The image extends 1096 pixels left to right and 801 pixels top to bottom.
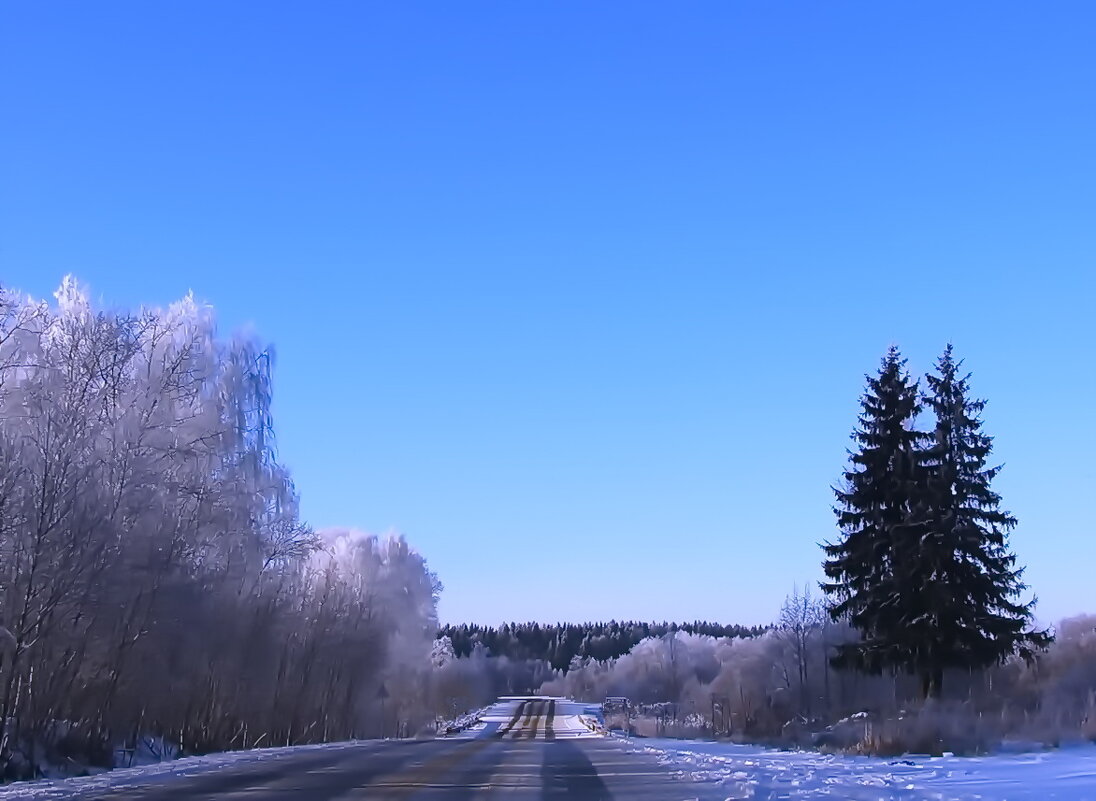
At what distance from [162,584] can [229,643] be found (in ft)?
Answer: 43.1

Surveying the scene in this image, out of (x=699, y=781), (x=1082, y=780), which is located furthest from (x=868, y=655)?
(x=1082, y=780)

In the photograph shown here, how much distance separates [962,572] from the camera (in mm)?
34562

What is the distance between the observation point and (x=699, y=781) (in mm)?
22297

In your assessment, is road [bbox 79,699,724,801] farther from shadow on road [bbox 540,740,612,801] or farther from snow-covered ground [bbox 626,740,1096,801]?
snow-covered ground [bbox 626,740,1096,801]

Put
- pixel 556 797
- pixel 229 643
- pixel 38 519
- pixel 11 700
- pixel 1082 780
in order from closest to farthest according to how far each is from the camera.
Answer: pixel 1082 780
pixel 556 797
pixel 38 519
pixel 11 700
pixel 229 643

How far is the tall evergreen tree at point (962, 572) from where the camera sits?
3416cm

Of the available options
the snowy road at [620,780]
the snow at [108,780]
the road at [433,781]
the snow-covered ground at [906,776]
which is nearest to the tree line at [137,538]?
the snow at [108,780]

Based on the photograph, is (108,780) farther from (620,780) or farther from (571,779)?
(620,780)

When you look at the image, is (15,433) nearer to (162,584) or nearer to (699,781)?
(162,584)

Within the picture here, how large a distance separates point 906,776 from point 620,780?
18.5ft

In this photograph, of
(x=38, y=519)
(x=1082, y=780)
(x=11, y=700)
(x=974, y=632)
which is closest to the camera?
(x=1082, y=780)

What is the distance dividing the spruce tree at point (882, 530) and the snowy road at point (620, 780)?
233 inches

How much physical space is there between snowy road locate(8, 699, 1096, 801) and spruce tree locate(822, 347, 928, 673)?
19.4 feet

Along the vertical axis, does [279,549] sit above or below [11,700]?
above
